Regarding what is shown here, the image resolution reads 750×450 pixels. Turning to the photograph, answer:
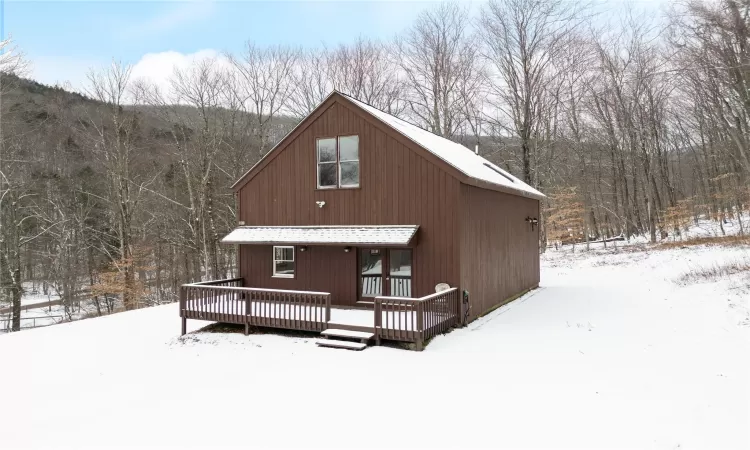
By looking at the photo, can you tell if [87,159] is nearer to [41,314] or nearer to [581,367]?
[41,314]

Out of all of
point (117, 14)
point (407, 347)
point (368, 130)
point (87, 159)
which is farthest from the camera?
point (87, 159)

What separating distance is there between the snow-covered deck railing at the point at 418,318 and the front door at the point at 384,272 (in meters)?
1.50

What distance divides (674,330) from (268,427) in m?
8.79

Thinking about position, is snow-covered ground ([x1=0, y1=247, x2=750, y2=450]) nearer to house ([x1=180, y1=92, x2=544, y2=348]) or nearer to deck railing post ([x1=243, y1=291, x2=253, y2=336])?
deck railing post ([x1=243, y1=291, x2=253, y2=336])

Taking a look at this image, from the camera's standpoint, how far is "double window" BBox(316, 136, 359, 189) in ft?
39.8

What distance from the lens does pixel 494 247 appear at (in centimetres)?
1296

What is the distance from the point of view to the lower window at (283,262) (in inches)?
508

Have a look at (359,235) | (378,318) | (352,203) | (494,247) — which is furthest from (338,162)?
(494,247)

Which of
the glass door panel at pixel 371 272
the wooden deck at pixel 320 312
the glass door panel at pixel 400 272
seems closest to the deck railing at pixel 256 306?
the wooden deck at pixel 320 312

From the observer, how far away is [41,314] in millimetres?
28359

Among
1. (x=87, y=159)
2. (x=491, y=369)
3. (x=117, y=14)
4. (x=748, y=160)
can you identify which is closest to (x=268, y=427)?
(x=491, y=369)

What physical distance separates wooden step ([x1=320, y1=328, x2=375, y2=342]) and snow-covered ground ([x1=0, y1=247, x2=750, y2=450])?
428 mm

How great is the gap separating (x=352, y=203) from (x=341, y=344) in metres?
4.24

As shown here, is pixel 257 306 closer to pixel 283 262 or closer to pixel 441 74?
pixel 283 262
